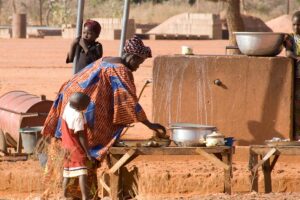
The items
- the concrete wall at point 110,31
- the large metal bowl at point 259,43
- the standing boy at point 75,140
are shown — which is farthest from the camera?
the concrete wall at point 110,31

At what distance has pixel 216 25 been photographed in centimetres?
4091

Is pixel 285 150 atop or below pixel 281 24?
below

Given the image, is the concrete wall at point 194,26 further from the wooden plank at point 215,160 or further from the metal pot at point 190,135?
the wooden plank at point 215,160

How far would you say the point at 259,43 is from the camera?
1055cm

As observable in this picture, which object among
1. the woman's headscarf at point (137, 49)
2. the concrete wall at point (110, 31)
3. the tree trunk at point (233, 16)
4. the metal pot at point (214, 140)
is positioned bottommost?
the metal pot at point (214, 140)

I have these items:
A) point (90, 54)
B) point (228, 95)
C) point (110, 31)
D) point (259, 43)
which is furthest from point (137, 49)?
point (110, 31)

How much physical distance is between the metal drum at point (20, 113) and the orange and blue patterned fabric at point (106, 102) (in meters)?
2.90

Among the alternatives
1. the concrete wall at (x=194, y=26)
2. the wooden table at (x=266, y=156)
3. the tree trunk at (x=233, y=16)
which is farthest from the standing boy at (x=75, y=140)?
the concrete wall at (x=194, y=26)

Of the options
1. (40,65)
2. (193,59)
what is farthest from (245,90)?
(40,65)

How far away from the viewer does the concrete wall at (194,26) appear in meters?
40.6

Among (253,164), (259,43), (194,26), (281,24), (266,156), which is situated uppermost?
(281,24)

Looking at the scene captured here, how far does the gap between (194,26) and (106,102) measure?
3434cm

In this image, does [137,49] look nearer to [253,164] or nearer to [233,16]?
[253,164]

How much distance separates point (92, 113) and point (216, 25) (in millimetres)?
33151
